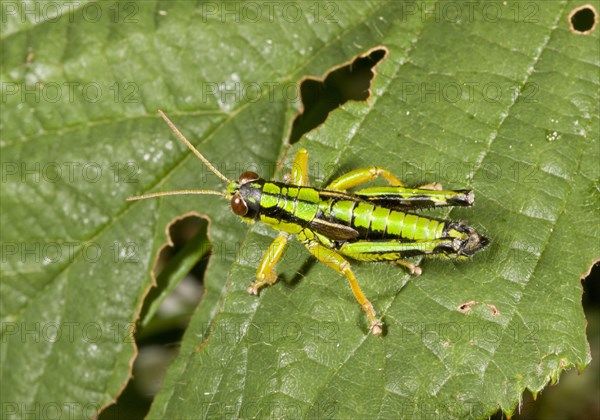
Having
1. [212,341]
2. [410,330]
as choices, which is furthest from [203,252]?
[410,330]

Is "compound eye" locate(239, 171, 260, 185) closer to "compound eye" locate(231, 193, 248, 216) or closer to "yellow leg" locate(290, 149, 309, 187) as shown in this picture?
"compound eye" locate(231, 193, 248, 216)

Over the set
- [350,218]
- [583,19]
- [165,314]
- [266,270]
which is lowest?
[165,314]

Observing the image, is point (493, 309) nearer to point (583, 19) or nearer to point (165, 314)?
point (583, 19)

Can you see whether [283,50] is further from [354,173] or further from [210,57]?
[354,173]

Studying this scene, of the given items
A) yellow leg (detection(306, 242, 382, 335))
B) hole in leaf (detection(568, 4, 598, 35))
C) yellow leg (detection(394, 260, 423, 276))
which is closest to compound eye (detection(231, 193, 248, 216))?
yellow leg (detection(306, 242, 382, 335))

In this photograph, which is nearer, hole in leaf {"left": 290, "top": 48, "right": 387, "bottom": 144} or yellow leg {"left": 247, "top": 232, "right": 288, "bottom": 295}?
yellow leg {"left": 247, "top": 232, "right": 288, "bottom": 295}

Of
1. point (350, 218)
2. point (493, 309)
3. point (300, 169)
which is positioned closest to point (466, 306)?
point (493, 309)
